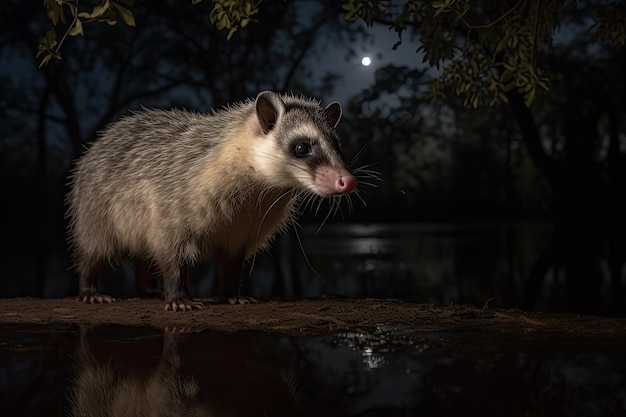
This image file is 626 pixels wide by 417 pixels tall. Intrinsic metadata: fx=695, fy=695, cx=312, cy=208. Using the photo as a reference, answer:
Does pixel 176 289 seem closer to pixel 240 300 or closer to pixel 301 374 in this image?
pixel 240 300

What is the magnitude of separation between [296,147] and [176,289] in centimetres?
147

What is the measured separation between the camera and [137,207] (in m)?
5.80

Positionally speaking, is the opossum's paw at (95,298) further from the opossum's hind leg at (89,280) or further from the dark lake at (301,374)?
the dark lake at (301,374)

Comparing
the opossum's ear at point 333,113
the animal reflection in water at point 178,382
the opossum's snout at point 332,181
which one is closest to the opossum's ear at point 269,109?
the opossum's ear at point 333,113

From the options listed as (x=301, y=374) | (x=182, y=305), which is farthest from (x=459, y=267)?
(x=301, y=374)

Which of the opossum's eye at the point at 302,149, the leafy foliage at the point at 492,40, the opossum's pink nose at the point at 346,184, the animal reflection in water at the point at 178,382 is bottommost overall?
the animal reflection in water at the point at 178,382

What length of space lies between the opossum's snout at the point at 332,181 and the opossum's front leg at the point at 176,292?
4.41 ft

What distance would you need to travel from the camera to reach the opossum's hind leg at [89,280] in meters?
6.05

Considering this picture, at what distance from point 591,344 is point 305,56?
6.87 m

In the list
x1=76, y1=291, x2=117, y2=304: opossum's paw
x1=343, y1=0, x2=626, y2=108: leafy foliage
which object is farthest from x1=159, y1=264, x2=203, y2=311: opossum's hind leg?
x1=343, y1=0, x2=626, y2=108: leafy foliage

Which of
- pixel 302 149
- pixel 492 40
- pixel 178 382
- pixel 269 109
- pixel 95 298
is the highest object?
pixel 492 40

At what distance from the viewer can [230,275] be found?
5797 millimetres

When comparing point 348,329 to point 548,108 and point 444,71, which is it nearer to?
point 444,71

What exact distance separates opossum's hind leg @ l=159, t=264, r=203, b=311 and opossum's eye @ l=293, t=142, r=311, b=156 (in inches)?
52.8
